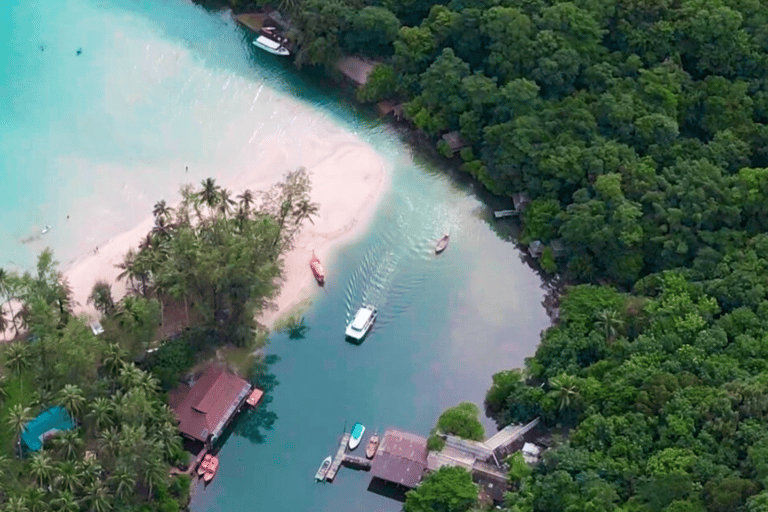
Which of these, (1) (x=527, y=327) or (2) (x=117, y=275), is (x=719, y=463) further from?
(2) (x=117, y=275)

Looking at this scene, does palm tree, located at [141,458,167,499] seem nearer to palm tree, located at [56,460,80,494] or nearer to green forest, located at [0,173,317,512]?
green forest, located at [0,173,317,512]

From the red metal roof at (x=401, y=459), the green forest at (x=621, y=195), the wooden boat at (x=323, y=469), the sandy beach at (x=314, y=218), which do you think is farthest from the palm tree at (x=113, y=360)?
the green forest at (x=621, y=195)

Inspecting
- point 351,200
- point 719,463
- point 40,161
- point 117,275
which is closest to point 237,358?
point 117,275

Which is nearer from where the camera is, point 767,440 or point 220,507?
point 767,440

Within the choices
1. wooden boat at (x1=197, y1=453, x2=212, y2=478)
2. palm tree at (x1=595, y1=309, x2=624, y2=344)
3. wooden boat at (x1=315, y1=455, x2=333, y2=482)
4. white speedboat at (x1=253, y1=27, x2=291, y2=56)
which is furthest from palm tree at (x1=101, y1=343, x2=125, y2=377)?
white speedboat at (x1=253, y1=27, x2=291, y2=56)

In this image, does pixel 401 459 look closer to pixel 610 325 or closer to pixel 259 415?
pixel 259 415

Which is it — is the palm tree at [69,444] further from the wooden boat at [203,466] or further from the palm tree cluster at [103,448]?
the wooden boat at [203,466]
